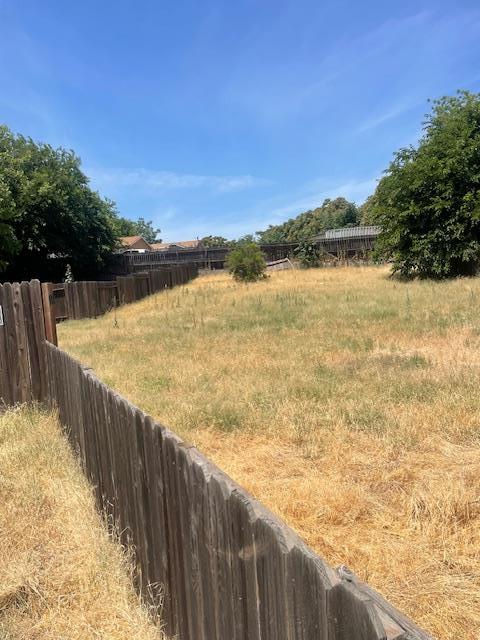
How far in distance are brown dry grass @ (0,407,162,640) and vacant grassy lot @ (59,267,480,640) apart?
1.16 meters

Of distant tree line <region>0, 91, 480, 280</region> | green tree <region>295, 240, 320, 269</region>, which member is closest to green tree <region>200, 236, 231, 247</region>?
distant tree line <region>0, 91, 480, 280</region>

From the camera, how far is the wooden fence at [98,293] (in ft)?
58.9

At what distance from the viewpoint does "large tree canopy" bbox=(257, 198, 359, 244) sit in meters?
81.6

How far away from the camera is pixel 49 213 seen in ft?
104

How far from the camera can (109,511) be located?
3.34 meters

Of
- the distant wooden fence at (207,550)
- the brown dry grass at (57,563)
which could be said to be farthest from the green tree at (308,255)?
the distant wooden fence at (207,550)

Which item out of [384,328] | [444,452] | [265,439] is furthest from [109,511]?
[384,328]

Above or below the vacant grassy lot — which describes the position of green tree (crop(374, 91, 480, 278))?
above

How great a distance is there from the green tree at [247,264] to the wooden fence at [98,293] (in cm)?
342

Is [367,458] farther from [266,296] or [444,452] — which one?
[266,296]

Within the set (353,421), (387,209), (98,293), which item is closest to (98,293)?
(98,293)

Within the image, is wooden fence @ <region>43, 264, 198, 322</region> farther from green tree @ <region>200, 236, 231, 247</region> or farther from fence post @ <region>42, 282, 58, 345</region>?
green tree @ <region>200, 236, 231, 247</region>

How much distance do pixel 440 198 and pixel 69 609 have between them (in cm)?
1880

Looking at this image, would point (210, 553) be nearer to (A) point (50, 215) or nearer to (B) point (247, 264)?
(B) point (247, 264)
